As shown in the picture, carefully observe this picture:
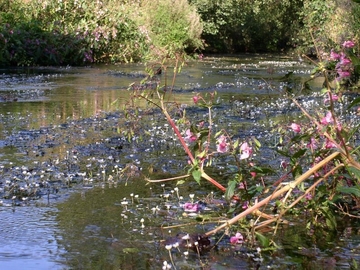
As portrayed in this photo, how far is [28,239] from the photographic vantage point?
432 cm

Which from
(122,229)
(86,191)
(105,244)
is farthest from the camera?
(86,191)

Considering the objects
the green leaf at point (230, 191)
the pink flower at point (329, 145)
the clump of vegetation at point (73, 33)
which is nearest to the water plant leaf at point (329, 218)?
the pink flower at point (329, 145)

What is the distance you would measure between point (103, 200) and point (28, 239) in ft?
3.64

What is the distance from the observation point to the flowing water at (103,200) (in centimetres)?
396

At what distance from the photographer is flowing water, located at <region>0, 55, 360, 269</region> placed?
396 centimetres

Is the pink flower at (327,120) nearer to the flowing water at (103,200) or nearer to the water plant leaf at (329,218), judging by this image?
the water plant leaf at (329,218)

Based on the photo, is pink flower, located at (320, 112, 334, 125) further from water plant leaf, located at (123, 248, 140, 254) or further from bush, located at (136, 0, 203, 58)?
bush, located at (136, 0, 203, 58)

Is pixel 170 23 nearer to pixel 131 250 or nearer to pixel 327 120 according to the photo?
pixel 327 120

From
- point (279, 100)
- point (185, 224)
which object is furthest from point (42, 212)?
point (279, 100)

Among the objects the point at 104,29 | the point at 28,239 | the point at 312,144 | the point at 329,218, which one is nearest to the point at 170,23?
the point at 104,29

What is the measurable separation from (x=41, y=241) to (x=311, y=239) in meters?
1.63

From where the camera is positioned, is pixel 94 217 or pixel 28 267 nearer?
pixel 28 267

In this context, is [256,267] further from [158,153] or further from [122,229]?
[158,153]

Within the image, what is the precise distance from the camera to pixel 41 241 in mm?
4285
